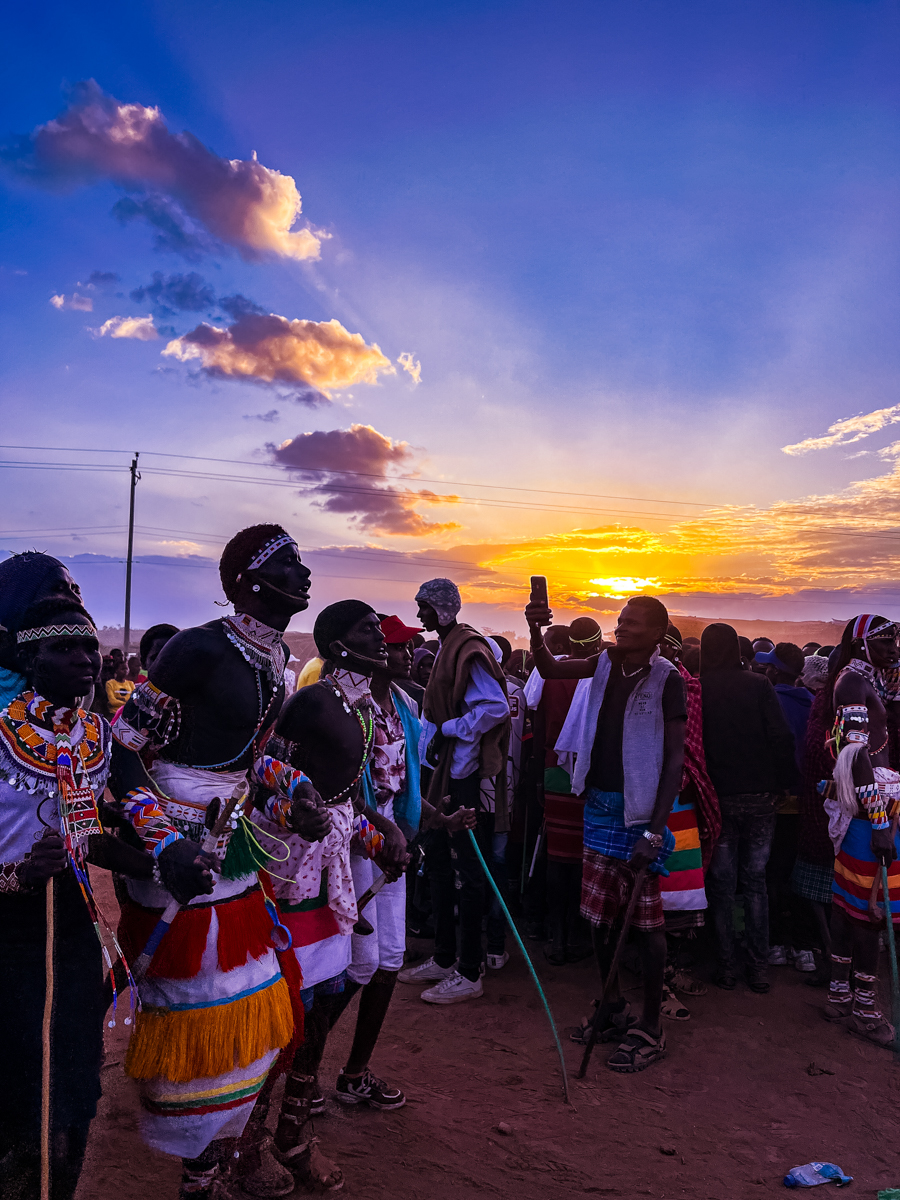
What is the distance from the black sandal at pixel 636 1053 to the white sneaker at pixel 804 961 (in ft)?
6.44

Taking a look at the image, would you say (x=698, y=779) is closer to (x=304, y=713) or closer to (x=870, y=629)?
(x=870, y=629)

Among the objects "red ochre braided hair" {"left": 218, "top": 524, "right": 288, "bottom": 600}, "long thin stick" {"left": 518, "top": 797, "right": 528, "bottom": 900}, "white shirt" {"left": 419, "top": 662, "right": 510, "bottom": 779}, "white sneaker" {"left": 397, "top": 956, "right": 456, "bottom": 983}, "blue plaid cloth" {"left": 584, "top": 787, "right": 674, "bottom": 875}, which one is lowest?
"white sneaker" {"left": 397, "top": 956, "right": 456, "bottom": 983}

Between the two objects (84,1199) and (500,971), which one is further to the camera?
(500,971)

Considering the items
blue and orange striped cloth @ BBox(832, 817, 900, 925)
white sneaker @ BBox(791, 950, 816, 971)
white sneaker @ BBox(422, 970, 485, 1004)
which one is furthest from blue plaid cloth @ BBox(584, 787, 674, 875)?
white sneaker @ BBox(791, 950, 816, 971)

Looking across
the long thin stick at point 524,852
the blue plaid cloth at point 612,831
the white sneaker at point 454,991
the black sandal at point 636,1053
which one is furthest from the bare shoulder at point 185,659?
the long thin stick at point 524,852

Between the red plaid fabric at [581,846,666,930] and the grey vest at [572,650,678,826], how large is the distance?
1.19 ft

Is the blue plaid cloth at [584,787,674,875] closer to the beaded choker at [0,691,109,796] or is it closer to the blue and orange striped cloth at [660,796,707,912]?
the blue and orange striped cloth at [660,796,707,912]

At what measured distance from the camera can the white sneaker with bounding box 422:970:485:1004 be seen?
18.6ft

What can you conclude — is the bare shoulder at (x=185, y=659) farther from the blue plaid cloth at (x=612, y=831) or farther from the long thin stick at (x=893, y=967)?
the long thin stick at (x=893, y=967)

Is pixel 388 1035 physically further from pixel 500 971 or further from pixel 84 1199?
pixel 84 1199

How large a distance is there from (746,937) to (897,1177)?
235 centimetres

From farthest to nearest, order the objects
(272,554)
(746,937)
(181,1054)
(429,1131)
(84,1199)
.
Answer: (746,937), (429,1131), (84,1199), (272,554), (181,1054)

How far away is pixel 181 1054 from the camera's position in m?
2.72

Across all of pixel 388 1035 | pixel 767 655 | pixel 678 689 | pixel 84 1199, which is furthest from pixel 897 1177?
pixel 767 655
